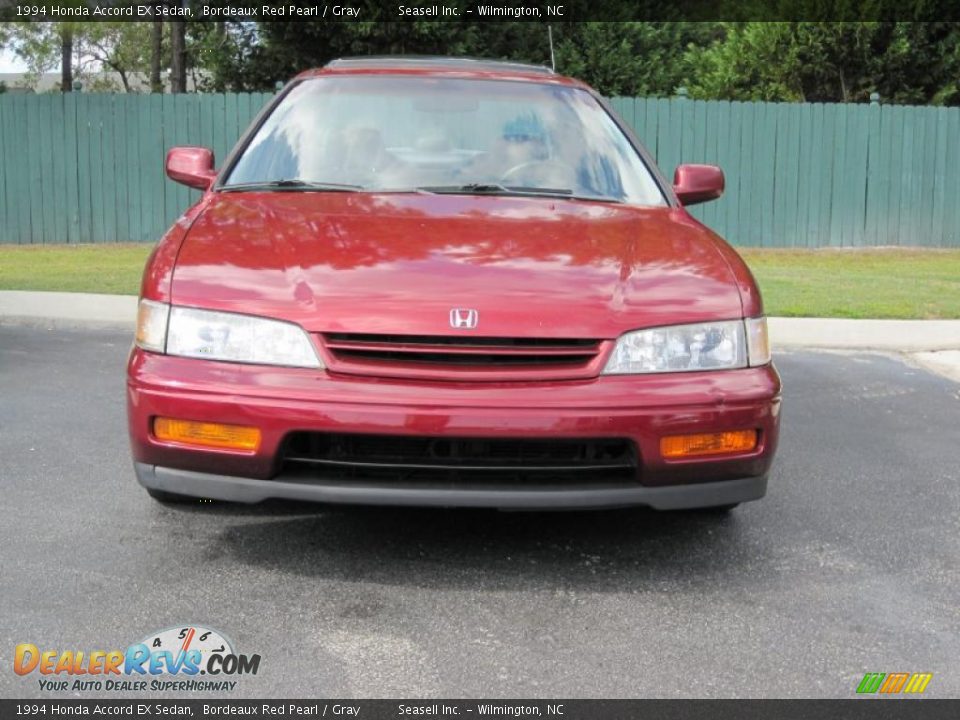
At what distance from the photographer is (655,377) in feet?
11.6

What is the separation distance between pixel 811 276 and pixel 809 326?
180 inches

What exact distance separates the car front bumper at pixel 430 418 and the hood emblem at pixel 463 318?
0.17 m

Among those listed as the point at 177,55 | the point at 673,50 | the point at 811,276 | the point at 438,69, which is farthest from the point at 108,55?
the point at 438,69

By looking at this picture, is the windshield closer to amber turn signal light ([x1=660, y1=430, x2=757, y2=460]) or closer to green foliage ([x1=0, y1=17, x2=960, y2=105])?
amber turn signal light ([x1=660, y1=430, x2=757, y2=460])

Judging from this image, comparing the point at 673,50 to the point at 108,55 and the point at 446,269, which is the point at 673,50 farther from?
the point at 108,55

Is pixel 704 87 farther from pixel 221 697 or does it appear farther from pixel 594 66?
pixel 221 697

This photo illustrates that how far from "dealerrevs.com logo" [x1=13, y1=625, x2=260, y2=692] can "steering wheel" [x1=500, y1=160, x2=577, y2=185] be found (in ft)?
7.36

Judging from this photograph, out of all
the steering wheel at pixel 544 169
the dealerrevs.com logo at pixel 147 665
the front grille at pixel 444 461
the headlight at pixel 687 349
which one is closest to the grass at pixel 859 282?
the steering wheel at pixel 544 169

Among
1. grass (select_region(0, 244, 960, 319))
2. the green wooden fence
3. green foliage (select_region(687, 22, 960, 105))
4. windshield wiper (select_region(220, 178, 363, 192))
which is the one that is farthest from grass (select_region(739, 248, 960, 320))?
windshield wiper (select_region(220, 178, 363, 192))

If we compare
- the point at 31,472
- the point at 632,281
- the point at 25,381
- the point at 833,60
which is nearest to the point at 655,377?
the point at 632,281

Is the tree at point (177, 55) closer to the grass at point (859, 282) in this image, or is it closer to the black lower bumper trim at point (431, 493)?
the grass at point (859, 282)

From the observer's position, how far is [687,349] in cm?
360

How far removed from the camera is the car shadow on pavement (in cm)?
380

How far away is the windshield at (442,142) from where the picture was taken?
466 cm
